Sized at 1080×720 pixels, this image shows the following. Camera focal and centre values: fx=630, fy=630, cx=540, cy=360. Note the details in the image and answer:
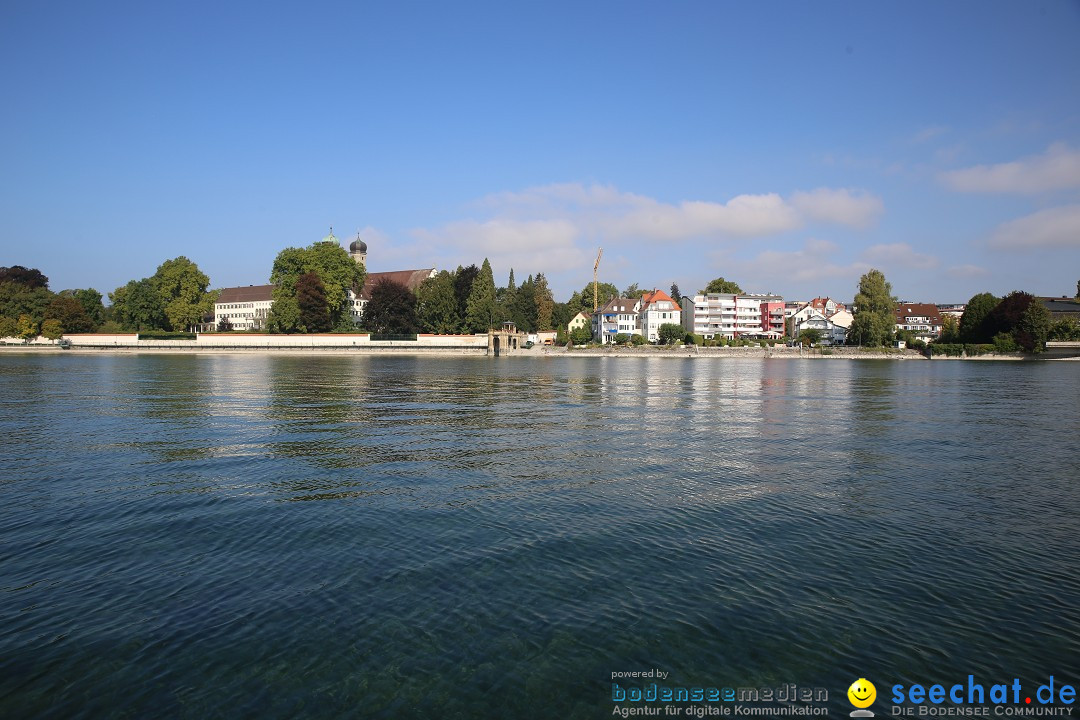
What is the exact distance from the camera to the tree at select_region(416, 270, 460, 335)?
12081 cm

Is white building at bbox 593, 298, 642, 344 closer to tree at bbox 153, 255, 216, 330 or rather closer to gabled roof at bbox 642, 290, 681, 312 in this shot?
gabled roof at bbox 642, 290, 681, 312

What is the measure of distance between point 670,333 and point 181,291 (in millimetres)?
94315

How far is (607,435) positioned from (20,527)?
17129mm

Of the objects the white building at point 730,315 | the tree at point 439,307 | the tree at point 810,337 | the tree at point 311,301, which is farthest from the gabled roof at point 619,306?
the tree at point 311,301

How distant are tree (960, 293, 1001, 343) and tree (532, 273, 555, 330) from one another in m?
83.8

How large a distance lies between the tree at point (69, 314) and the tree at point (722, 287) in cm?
13849

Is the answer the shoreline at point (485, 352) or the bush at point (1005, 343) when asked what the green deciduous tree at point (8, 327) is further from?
the bush at point (1005, 343)

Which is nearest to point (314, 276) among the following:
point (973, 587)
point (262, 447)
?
point (262, 447)

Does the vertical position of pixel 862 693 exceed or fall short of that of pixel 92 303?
it falls short

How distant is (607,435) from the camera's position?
77.8ft

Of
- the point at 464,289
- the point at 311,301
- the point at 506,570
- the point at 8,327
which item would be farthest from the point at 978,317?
the point at 8,327

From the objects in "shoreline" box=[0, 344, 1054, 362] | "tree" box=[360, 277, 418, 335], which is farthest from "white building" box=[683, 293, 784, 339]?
"tree" box=[360, 277, 418, 335]

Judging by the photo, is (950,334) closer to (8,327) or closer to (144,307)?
(144,307)

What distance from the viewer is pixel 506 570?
31.7 feet
